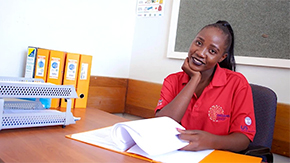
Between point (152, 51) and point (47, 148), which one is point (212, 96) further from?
point (152, 51)

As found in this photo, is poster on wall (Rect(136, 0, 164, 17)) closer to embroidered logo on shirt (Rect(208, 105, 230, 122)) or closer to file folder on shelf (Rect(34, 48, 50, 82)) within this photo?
file folder on shelf (Rect(34, 48, 50, 82))

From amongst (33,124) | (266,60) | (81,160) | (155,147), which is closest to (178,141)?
(155,147)

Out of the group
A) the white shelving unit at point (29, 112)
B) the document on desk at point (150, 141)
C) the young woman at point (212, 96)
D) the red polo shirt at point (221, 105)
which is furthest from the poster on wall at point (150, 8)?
the document on desk at point (150, 141)

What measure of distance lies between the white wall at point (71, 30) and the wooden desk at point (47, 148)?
687 mm

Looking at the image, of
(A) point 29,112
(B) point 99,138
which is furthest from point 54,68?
(B) point 99,138

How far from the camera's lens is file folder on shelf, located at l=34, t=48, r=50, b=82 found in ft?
4.53

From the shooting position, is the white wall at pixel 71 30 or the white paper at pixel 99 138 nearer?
the white paper at pixel 99 138

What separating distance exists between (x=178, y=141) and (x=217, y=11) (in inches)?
41.4

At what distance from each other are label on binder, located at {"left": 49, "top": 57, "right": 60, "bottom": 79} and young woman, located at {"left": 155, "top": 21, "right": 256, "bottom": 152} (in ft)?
2.01

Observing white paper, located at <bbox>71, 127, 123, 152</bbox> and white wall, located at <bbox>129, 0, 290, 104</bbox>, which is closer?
white paper, located at <bbox>71, 127, 123, 152</bbox>

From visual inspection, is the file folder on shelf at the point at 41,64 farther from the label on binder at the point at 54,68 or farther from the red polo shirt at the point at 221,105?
the red polo shirt at the point at 221,105

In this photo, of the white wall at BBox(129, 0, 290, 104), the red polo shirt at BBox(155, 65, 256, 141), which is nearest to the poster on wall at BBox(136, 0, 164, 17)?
the white wall at BBox(129, 0, 290, 104)

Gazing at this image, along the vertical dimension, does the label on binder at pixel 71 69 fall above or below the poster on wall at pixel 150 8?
below

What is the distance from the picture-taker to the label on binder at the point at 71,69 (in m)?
1.48
